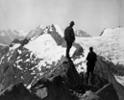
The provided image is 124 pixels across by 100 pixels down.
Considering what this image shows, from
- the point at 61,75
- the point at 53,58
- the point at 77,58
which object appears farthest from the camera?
the point at 53,58

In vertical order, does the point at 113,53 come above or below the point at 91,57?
below

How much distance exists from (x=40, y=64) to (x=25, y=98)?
15119 cm

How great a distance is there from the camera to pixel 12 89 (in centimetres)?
4525

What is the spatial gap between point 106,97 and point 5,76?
15172cm

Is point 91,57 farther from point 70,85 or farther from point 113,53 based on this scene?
point 113,53

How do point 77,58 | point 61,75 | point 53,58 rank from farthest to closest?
point 53,58 < point 77,58 < point 61,75

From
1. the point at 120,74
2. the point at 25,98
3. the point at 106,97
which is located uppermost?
the point at 25,98

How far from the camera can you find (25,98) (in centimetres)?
4544

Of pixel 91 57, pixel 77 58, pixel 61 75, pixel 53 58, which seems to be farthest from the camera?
pixel 53 58

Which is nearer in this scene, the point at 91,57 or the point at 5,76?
the point at 91,57

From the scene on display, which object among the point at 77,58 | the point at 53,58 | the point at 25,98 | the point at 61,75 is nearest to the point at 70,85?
the point at 61,75

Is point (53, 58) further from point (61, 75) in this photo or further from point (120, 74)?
point (61, 75)

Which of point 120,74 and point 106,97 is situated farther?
point 120,74

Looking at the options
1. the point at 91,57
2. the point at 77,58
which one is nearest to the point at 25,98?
the point at 91,57
